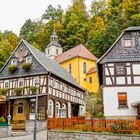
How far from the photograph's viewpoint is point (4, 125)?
20391 millimetres

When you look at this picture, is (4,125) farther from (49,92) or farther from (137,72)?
(137,72)

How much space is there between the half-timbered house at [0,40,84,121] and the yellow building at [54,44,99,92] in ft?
62.8

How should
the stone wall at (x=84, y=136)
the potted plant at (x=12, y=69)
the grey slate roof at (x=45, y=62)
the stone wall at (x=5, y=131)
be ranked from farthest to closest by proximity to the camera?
the potted plant at (x=12, y=69)
the grey slate roof at (x=45, y=62)
the stone wall at (x=5, y=131)
the stone wall at (x=84, y=136)

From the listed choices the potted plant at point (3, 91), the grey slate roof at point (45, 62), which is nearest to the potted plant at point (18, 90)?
the potted plant at point (3, 91)

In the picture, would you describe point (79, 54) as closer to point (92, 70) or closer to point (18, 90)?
point (92, 70)

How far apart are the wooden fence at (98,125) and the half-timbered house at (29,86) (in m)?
7.04

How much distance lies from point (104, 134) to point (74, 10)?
5998cm

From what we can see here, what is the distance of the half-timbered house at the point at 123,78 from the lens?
73.4 ft

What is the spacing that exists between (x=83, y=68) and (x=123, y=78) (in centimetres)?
2928

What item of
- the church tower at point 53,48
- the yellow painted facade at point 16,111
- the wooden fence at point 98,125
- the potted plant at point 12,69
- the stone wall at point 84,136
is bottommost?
the stone wall at point 84,136

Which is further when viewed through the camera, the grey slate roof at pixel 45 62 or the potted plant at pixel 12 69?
the potted plant at pixel 12 69

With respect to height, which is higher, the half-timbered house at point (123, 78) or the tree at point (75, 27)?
the tree at point (75, 27)

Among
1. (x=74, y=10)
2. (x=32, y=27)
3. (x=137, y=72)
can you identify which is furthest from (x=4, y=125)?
(x=32, y=27)

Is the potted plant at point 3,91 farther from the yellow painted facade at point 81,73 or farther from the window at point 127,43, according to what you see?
the yellow painted facade at point 81,73
